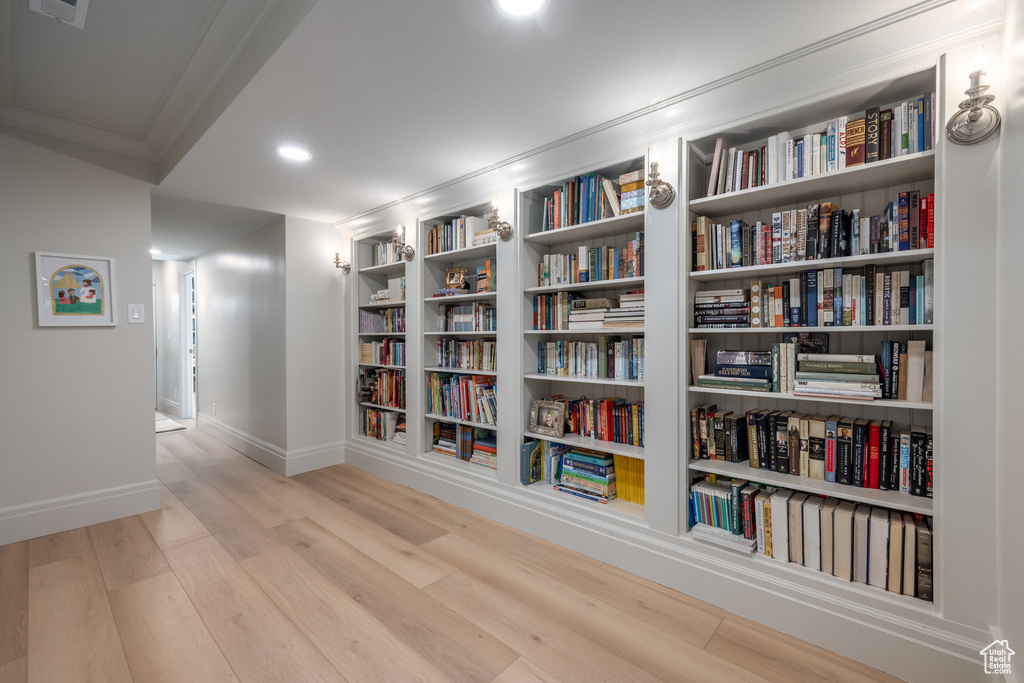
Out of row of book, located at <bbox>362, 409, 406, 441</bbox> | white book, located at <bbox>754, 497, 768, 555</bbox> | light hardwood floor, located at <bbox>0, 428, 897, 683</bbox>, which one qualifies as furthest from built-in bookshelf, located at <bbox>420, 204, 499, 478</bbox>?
white book, located at <bbox>754, 497, 768, 555</bbox>

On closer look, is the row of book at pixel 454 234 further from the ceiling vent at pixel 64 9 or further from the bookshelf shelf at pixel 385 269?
the ceiling vent at pixel 64 9

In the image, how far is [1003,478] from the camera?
1357 mm

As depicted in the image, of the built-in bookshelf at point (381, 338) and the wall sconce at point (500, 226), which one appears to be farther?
the built-in bookshelf at point (381, 338)

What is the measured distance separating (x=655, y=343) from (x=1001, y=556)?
1.33 m

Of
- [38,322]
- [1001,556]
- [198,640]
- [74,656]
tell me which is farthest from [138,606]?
[1001,556]

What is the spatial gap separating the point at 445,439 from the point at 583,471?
1300 millimetres

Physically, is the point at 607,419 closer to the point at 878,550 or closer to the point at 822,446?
the point at 822,446

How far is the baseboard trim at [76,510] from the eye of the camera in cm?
256

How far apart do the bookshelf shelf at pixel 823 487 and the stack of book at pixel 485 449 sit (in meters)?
1.36

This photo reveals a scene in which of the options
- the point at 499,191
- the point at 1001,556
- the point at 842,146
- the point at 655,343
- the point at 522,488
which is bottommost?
the point at 522,488

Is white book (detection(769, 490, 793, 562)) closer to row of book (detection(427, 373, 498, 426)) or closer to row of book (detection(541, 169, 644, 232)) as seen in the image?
row of book (detection(541, 169, 644, 232))

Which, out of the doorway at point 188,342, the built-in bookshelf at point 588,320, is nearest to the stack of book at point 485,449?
the built-in bookshelf at point 588,320

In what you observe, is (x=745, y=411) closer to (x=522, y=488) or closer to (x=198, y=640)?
(x=522, y=488)

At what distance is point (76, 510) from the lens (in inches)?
108
